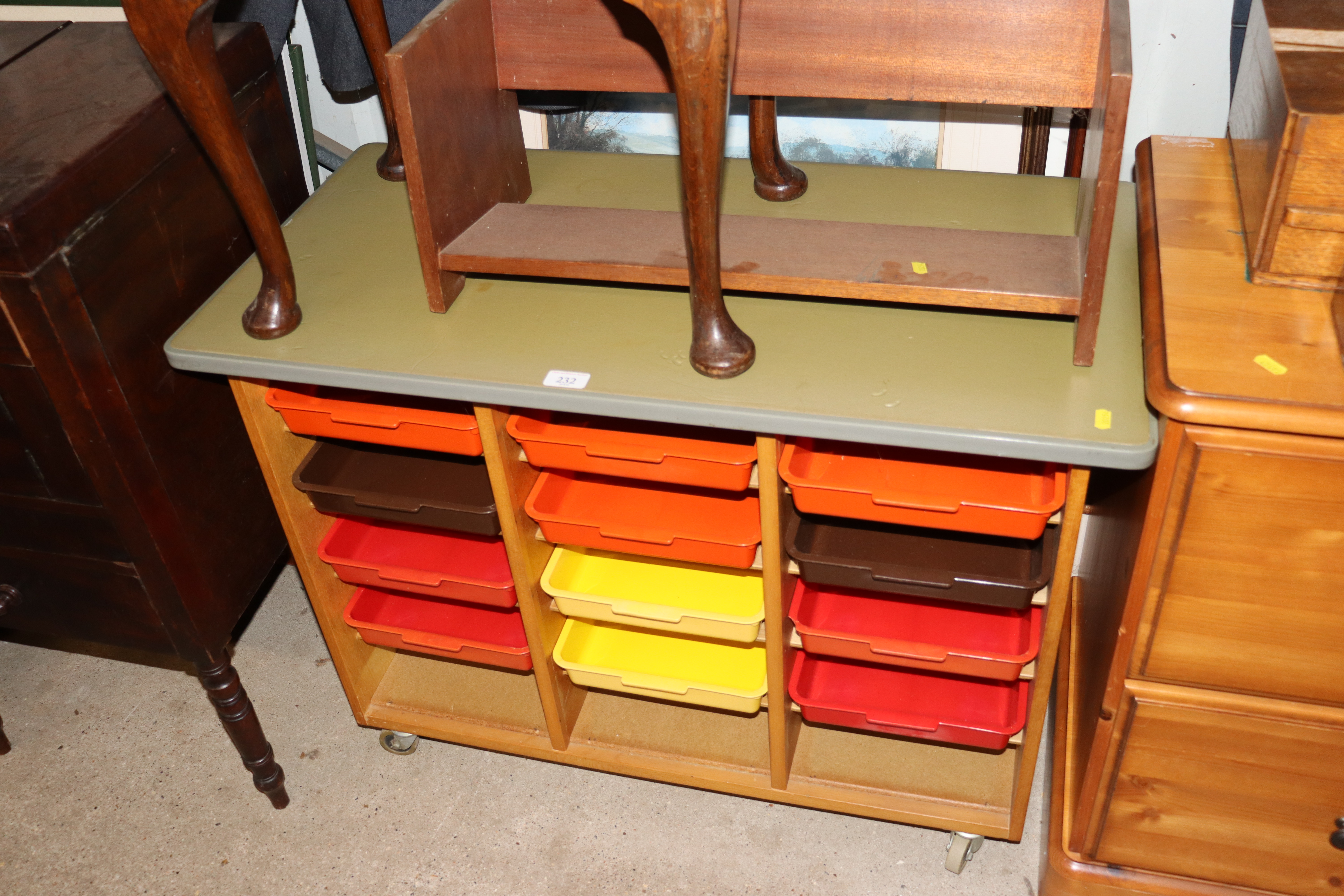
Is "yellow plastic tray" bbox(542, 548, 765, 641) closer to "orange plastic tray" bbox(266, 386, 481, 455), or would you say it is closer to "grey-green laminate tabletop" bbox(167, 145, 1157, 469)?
"orange plastic tray" bbox(266, 386, 481, 455)

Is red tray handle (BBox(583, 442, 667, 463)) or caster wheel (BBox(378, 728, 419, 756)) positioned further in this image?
caster wheel (BBox(378, 728, 419, 756))

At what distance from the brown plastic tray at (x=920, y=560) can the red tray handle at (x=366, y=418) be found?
Result: 0.54 metres

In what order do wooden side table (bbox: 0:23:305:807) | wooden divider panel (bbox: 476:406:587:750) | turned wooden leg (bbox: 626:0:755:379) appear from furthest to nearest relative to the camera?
wooden divider panel (bbox: 476:406:587:750) → wooden side table (bbox: 0:23:305:807) → turned wooden leg (bbox: 626:0:755:379)

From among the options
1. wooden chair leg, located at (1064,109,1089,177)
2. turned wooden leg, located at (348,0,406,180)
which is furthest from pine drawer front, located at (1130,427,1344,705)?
turned wooden leg, located at (348,0,406,180)

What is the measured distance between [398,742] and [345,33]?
47.7 inches

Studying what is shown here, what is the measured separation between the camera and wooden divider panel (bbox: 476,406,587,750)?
146 cm

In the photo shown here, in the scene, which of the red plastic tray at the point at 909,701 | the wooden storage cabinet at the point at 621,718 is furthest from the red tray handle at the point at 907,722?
the wooden storage cabinet at the point at 621,718

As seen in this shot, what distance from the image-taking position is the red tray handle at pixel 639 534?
1.51 meters

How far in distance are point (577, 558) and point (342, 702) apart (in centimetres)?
63

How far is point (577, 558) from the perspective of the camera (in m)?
1.76

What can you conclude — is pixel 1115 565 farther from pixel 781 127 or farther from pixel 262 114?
pixel 262 114

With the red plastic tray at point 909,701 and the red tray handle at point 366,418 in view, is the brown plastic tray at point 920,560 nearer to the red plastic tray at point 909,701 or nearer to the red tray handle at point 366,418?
the red plastic tray at point 909,701

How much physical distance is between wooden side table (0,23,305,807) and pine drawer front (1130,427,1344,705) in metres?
1.26

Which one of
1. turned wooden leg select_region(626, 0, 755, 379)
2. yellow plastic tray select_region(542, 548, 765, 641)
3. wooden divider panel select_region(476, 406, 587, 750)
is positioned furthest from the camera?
yellow plastic tray select_region(542, 548, 765, 641)
